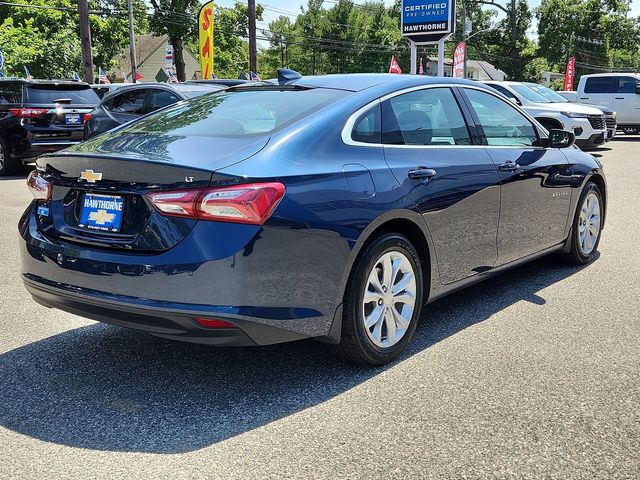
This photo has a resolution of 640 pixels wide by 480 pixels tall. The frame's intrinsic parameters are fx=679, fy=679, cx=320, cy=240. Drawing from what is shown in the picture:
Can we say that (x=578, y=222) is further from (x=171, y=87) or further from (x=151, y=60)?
(x=151, y=60)

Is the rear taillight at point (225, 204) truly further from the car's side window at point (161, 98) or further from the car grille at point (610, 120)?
the car grille at point (610, 120)

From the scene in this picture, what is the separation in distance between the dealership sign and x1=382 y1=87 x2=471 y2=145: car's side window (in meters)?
16.8

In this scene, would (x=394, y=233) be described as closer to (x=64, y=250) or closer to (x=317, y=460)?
(x=317, y=460)

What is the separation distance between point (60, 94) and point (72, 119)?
625mm

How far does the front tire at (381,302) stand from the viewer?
3482mm

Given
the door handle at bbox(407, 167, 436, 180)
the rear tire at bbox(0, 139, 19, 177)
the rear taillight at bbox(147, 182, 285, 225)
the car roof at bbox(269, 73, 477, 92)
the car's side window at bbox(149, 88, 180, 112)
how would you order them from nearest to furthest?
the rear taillight at bbox(147, 182, 285, 225), the door handle at bbox(407, 167, 436, 180), the car roof at bbox(269, 73, 477, 92), the car's side window at bbox(149, 88, 180, 112), the rear tire at bbox(0, 139, 19, 177)

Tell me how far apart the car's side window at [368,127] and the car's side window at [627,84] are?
2214 centimetres

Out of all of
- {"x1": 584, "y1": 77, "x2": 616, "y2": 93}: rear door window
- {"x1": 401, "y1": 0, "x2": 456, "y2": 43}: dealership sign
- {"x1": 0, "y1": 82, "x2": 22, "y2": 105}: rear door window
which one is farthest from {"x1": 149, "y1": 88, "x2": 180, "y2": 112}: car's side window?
{"x1": 584, "y1": 77, "x2": 616, "y2": 93}: rear door window

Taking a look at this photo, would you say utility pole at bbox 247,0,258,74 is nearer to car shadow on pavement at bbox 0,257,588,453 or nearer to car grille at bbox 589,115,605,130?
car grille at bbox 589,115,605,130

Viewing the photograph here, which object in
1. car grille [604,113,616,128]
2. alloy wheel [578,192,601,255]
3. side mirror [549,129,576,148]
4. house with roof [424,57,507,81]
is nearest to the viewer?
side mirror [549,129,576,148]

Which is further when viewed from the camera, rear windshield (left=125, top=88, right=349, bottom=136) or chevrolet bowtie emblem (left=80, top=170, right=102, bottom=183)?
rear windshield (left=125, top=88, right=349, bottom=136)

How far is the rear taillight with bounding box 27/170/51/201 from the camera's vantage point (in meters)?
3.56

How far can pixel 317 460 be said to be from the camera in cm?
275

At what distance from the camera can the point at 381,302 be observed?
144 inches
